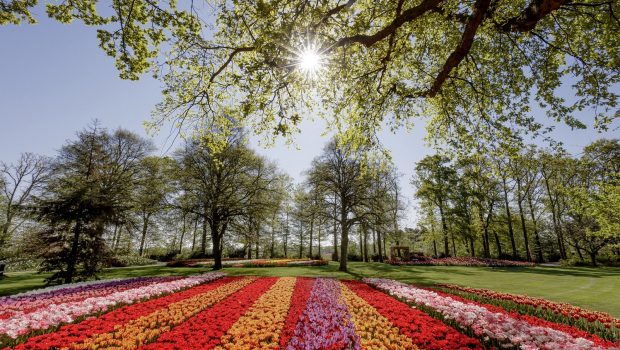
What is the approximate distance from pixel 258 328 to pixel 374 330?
2329mm

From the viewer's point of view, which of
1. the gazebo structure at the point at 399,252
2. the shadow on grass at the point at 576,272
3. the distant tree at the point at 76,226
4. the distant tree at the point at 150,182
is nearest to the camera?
the distant tree at the point at 76,226

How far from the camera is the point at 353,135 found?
10148 mm

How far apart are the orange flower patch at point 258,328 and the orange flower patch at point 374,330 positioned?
156 centimetres

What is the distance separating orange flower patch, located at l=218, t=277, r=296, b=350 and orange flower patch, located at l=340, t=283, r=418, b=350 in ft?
5.10

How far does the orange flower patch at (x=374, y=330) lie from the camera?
4.58 metres

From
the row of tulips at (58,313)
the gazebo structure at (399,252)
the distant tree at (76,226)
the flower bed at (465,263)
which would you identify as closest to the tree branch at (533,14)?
the row of tulips at (58,313)

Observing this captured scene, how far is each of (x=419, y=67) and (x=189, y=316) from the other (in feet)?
34.5

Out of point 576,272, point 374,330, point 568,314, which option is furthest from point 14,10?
point 576,272

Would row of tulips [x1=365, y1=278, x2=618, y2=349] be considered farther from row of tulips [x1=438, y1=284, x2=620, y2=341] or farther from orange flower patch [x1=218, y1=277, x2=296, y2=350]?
orange flower patch [x1=218, y1=277, x2=296, y2=350]

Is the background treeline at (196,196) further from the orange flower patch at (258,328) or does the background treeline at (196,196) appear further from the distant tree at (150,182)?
the orange flower patch at (258,328)

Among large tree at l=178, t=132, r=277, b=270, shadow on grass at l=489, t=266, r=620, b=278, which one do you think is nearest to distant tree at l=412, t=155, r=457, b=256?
shadow on grass at l=489, t=266, r=620, b=278

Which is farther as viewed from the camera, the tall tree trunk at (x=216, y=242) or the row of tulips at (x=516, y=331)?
the tall tree trunk at (x=216, y=242)

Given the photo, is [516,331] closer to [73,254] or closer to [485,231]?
[73,254]

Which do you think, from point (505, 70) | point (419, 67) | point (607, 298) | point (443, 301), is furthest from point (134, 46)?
point (607, 298)
